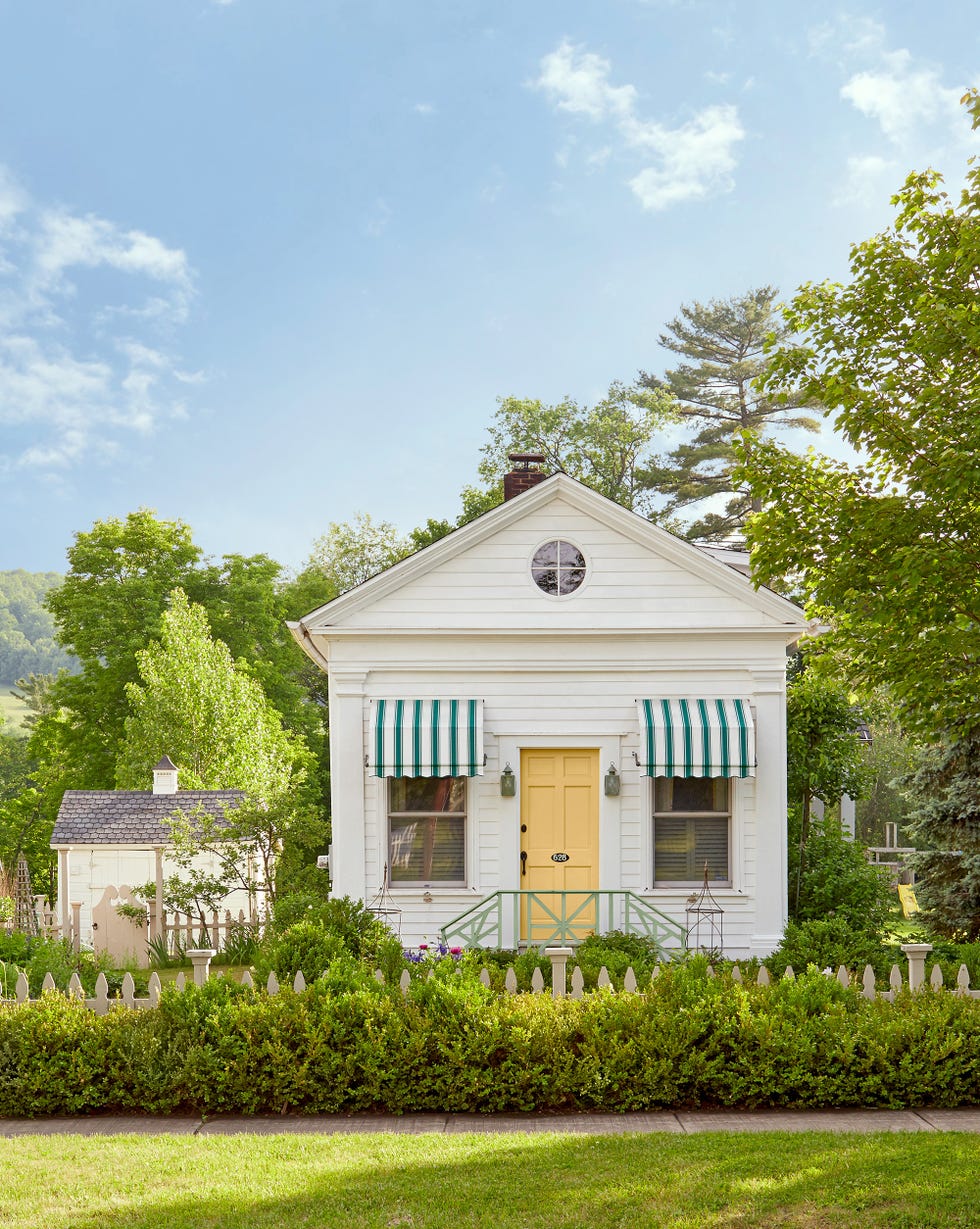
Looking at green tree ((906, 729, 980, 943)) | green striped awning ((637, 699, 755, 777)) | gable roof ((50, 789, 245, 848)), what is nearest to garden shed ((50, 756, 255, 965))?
gable roof ((50, 789, 245, 848))

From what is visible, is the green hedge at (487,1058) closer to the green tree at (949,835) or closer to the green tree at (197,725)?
the green tree at (949,835)

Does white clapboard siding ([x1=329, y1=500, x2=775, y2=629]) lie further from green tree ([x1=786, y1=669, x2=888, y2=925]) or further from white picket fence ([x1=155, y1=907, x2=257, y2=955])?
white picket fence ([x1=155, y1=907, x2=257, y2=955])

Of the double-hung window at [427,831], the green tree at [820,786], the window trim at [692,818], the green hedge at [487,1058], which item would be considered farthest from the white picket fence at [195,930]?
the green hedge at [487,1058]

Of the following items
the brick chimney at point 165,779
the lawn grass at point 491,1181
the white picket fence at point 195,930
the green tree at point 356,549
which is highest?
the green tree at point 356,549

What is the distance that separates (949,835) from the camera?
16266mm

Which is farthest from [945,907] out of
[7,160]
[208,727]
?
[7,160]

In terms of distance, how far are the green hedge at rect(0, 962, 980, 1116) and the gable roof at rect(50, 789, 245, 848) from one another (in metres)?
10.2

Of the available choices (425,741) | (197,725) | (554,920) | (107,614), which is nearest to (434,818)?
(425,741)

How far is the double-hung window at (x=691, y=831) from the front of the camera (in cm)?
1363

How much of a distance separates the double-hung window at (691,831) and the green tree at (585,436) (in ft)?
80.0

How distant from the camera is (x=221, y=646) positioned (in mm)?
28125

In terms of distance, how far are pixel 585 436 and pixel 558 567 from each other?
24737mm

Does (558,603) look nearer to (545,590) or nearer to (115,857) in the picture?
(545,590)

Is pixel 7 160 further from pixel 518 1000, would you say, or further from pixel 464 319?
pixel 518 1000
